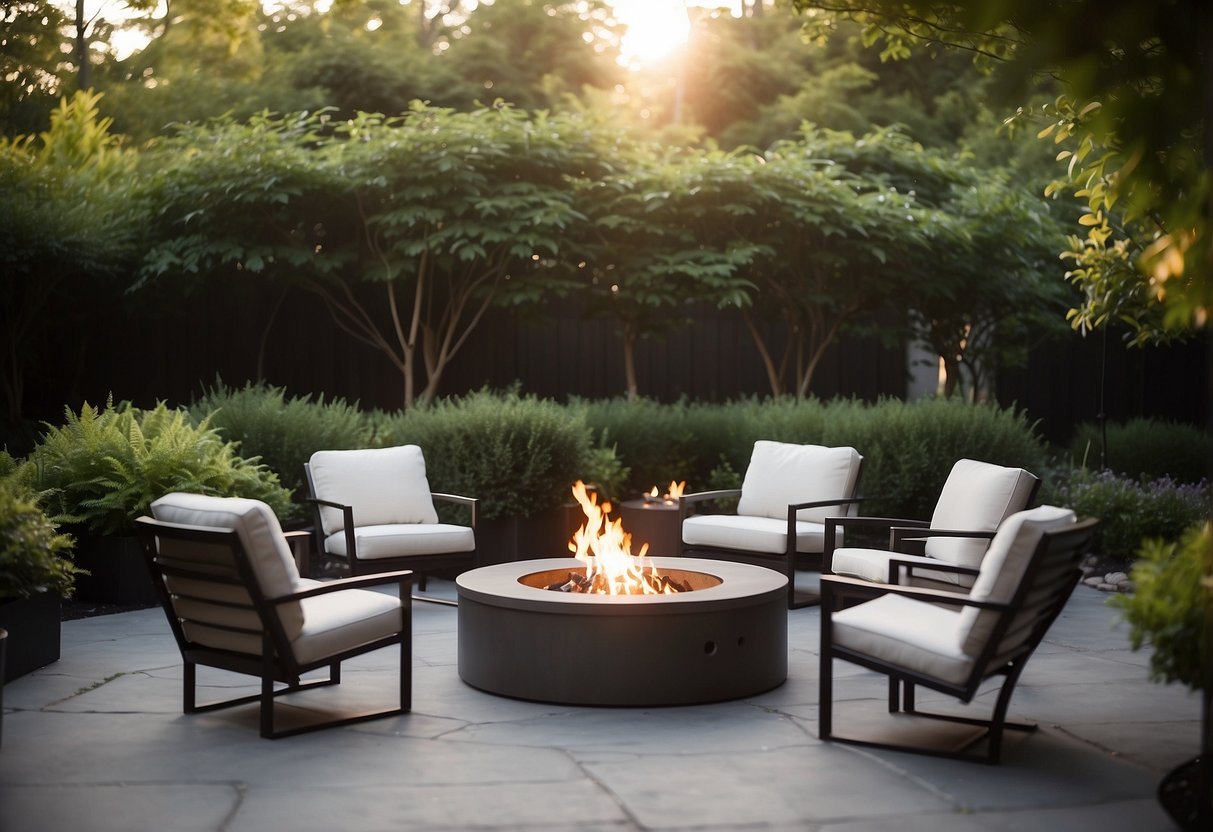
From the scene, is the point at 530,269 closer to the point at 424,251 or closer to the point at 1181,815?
the point at 424,251

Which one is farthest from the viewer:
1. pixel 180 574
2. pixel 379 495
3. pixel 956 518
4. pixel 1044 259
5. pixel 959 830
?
pixel 1044 259

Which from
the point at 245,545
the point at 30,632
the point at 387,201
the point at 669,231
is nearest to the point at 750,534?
the point at 245,545

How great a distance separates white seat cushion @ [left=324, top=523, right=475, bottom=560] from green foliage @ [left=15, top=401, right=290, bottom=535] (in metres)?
1.00

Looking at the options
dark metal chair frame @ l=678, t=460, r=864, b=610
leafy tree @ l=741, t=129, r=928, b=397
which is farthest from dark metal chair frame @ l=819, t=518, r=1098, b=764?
leafy tree @ l=741, t=129, r=928, b=397

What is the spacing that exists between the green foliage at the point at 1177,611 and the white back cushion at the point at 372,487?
5.11 metres

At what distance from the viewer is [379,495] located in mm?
7867

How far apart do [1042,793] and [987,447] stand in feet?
19.3

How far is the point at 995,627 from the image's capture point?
4.41 metres

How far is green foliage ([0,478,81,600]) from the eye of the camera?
4988 millimetres

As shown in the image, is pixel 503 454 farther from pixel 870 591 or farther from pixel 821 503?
pixel 870 591

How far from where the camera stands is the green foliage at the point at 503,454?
29.6 feet

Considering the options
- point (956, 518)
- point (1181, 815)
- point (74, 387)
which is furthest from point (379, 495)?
point (74, 387)

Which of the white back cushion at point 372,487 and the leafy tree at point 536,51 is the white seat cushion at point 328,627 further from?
the leafy tree at point 536,51

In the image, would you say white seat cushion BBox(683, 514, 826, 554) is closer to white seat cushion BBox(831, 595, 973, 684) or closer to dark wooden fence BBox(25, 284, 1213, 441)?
white seat cushion BBox(831, 595, 973, 684)
